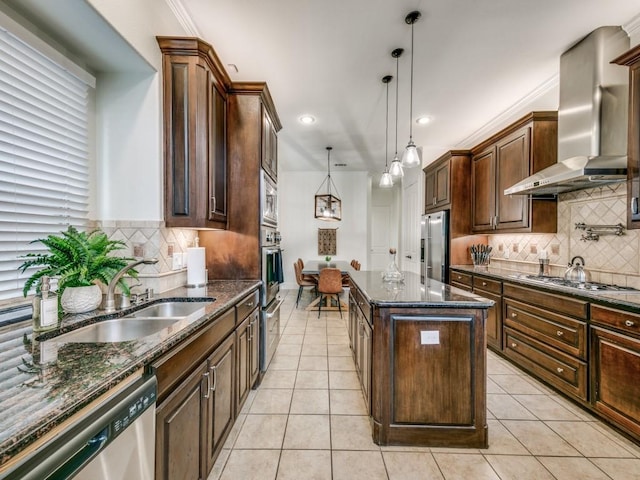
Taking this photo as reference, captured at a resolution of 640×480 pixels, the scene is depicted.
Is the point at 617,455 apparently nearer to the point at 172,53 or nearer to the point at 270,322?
the point at 270,322

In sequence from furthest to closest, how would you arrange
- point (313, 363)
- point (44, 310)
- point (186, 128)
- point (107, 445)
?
1. point (313, 363)
2. point (186, 128)
3. point (44, 310)
4. point (107, 445)

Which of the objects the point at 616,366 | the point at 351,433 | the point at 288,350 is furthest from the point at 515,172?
the point at 288,350

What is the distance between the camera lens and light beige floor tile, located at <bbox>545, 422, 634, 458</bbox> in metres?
1.75

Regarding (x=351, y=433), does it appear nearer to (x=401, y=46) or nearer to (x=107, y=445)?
(x=107, y=445)

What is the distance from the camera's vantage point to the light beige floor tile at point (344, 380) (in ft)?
8.25

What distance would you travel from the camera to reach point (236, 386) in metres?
1.89

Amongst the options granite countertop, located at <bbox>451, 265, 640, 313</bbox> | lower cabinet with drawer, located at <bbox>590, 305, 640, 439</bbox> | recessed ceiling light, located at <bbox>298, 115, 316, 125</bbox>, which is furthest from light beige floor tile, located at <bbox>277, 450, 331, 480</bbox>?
recessed ceiling light, located at <bbox>298, 115, 316, 125</bbox>

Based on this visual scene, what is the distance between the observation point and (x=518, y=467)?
165 cm

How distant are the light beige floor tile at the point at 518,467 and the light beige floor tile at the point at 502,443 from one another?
38 millimetres

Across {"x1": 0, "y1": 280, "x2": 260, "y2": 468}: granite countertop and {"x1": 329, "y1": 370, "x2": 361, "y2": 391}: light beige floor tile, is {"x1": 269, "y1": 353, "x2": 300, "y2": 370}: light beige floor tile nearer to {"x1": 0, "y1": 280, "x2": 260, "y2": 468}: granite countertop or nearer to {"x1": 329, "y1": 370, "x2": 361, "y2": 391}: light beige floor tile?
{"x1": 329, "y1": 370, "x2": 361, "y2": 391}: light beige floor tile

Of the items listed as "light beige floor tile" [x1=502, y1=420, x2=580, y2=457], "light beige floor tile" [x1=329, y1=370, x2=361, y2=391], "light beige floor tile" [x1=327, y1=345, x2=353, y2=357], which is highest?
"light beige floor tile" [x1=327, y1=345, x2=353, y2=357]

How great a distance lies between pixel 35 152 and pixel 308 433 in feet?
7.72

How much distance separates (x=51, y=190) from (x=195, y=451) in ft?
5.26

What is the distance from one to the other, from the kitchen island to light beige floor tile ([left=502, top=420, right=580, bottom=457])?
323mm
